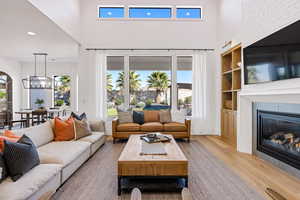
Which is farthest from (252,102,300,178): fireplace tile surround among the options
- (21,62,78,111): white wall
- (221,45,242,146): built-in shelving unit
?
(21,62,78,111): white wall

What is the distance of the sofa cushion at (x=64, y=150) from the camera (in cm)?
278

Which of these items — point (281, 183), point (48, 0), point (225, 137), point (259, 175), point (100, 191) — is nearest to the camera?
point (100, 191)

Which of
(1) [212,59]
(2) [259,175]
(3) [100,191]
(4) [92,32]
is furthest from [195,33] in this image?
(3) [100,191]

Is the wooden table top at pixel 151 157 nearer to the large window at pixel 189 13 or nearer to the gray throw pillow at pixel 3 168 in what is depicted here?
the gray throw pillow at pixel 3 168

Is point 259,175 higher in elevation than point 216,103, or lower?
lower

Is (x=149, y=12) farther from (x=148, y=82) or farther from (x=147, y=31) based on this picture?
(x=148, y=82)

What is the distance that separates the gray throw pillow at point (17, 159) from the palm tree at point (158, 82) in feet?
15.0

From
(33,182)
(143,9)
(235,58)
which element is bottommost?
(33,182)

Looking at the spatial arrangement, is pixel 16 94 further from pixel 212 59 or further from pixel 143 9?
pixel 212 59

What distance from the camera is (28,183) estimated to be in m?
1.95

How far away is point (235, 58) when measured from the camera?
4.93m

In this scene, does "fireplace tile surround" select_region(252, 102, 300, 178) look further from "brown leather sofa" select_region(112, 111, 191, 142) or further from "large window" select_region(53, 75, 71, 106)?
"large window" select_region(53, 75, 71, 106)

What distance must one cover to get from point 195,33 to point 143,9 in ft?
6.06

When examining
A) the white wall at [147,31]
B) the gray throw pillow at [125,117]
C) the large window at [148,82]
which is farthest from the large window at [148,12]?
the gray throw pillow at [125,117]
